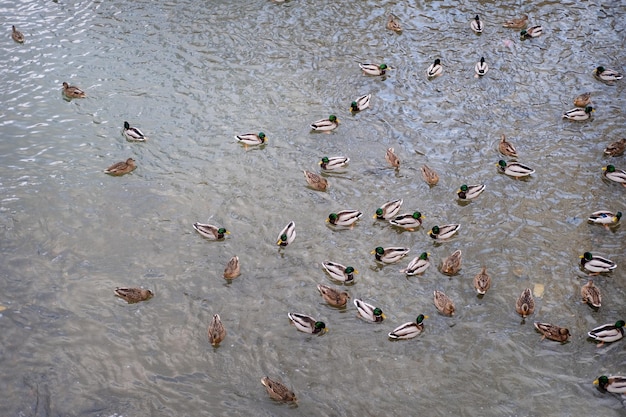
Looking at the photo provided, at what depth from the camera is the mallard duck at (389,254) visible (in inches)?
385

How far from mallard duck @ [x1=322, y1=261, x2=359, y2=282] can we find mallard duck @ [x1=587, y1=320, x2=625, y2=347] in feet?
11.4

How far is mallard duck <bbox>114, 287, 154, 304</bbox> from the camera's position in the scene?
9.12 m

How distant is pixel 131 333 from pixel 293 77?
22.9 ft

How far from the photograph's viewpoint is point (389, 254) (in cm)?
980

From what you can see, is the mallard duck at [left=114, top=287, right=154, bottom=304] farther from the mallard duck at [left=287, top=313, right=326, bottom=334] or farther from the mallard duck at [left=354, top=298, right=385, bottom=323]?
the mallard duck at [left=354, top=298, right=385, bottom=323]

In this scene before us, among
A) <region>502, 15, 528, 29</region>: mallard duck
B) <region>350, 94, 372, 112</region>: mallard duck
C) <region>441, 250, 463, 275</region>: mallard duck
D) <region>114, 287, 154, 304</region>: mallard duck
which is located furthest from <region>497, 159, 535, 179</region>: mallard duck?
<region>114, 287, 154, 304</region>: mallard duck

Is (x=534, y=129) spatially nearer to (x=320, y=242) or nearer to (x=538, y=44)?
(x=538, y=44)

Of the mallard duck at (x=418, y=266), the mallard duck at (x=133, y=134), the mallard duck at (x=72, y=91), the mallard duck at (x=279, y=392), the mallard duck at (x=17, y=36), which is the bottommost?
the mallard duck at (x=279, y=392)

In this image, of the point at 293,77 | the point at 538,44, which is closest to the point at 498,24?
the point at 538,44

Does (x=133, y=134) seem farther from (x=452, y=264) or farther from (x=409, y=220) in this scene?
(x=452, y=264)

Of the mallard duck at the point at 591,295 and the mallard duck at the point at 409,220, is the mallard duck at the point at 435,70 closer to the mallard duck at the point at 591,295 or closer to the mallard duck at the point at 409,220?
the mallard duck at the point at 409,220

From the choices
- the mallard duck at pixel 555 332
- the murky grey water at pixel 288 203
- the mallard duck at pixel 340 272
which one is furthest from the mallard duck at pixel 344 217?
the mallard duck at pixel 555 332

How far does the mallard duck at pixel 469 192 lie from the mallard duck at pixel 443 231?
85 centimetres

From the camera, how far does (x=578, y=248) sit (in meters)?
10.0
